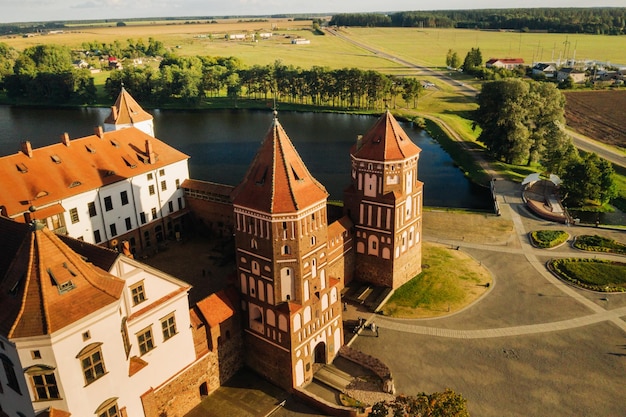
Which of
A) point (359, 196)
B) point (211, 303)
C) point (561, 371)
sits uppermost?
point (359, 196)

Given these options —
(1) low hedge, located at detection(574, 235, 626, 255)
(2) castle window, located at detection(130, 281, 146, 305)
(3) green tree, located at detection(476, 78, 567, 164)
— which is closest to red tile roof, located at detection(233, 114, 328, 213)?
(2) castle window, located at detection(130, 281, 146, 305)

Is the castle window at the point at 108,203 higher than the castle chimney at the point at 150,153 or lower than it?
lower

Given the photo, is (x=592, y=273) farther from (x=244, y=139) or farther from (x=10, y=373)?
(x=244, y=139)

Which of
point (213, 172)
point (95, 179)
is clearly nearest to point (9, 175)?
point (95, 179)

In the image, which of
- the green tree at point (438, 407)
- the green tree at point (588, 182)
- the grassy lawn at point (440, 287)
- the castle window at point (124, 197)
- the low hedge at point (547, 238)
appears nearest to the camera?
the green tree at point (438, 407)

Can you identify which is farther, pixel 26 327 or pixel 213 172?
pixel 213 172

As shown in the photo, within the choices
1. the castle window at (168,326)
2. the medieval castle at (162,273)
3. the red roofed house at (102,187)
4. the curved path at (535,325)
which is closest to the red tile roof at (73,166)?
the red roofed house at (102,187)

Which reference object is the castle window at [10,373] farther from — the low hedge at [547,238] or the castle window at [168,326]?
the low hedge at [547,238]

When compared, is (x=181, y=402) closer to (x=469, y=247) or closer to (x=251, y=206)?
(x=251, y=206)
